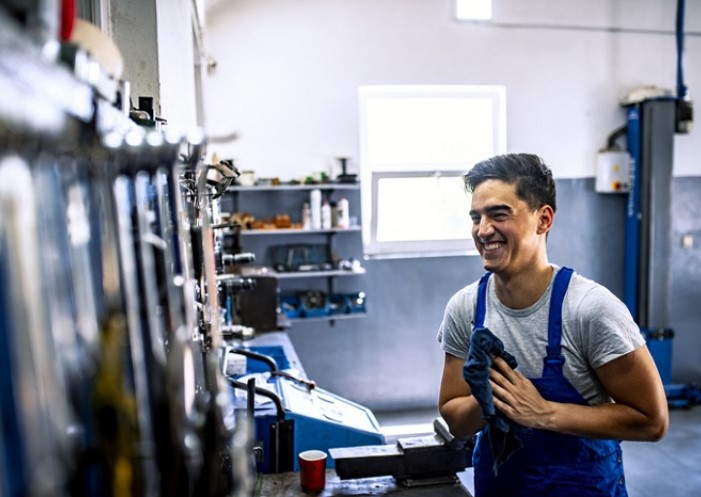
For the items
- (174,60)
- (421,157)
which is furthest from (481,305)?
(421,157)

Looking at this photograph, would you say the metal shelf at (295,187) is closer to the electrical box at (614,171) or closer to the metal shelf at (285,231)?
the metal shelf at (285,231)

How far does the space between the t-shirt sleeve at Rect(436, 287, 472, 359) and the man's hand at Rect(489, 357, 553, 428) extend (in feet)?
0.67

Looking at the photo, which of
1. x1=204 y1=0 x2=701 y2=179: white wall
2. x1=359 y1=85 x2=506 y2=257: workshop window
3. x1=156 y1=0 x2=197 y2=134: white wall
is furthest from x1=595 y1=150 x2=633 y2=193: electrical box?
x1=156 y1=0 x2=197 y2=134: white wall

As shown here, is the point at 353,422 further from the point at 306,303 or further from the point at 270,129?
the point at 270,129

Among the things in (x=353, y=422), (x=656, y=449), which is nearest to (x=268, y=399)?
(x=353, y=422)

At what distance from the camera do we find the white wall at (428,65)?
4.07m

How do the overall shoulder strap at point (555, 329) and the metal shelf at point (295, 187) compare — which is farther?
the metal shelf at point (295, 187)

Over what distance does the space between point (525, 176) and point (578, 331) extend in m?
0.38

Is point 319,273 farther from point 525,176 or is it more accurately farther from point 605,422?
point 605,422

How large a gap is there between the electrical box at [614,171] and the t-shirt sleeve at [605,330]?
352 centimetres

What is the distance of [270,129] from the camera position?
4141 millimetres

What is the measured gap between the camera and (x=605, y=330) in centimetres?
127

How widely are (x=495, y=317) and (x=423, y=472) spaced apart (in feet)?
1.56

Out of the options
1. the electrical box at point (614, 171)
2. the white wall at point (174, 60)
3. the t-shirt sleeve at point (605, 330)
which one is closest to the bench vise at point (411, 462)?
the t-shirt sleeve at point (605, 330)
